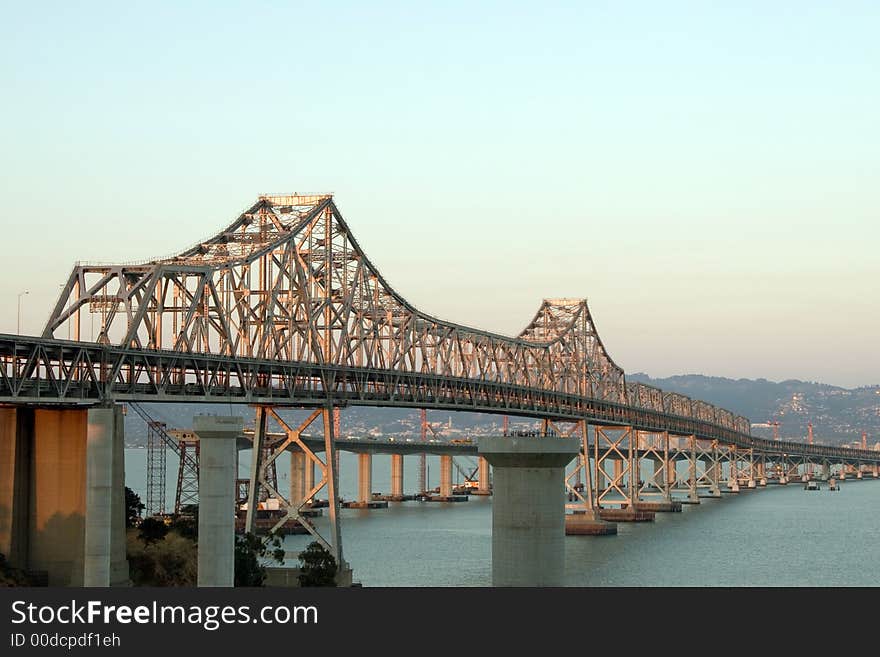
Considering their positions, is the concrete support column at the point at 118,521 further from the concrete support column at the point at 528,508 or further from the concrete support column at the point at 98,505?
the concrete support column at the point at 528,508

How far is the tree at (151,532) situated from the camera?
275 ft

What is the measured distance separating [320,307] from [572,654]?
6609 cm

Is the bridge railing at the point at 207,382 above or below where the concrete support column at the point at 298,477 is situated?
above

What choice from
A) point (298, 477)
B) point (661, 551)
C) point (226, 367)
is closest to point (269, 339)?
point (226, 367)

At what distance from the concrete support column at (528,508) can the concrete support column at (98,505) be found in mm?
23667

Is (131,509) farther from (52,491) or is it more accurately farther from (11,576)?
(11,576)

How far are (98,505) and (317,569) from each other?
22.7 metres

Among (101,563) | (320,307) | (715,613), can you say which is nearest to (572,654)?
(715,613)

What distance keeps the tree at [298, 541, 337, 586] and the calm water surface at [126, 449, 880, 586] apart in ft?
32.2

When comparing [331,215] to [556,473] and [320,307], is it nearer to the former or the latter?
[320,307]

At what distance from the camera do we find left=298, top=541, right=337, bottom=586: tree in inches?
3280

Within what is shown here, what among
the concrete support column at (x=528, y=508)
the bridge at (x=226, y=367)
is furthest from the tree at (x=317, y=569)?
the concrete support column at (x=528, y=508)

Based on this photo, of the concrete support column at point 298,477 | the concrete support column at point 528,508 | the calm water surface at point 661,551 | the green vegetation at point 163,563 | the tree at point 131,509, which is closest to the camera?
the concrete support column at point 528,508

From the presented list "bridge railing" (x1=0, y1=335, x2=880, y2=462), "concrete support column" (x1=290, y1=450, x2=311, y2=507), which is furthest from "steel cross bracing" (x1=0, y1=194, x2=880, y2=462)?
"concrete support column" (x1=290, y1=450, x2=311, y2=507)
